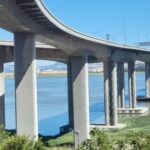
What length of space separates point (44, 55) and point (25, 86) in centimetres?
2207

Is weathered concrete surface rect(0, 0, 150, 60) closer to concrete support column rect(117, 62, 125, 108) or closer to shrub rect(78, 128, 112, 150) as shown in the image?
shrub rect(78, 128, 112, 150)

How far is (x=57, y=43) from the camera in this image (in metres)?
39.7

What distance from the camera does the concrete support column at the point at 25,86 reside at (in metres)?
31.6

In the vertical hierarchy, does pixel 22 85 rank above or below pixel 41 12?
below

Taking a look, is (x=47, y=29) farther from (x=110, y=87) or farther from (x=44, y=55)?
(x=110, y=87)

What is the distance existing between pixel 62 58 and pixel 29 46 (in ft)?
82.2

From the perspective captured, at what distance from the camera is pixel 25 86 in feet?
105

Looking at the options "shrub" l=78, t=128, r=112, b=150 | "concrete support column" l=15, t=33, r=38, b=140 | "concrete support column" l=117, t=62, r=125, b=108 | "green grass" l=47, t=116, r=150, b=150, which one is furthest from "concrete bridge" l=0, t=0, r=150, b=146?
"concrete support column" l=117, t=62, r=125, b=108

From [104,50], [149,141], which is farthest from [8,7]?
[104,50]

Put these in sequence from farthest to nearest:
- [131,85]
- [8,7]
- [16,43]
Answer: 1. [131,85]
2. [16,43]
3. [8,7]

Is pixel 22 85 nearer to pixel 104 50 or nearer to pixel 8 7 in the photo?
pixel 8 7

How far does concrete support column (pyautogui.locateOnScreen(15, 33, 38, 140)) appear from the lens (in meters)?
31.6

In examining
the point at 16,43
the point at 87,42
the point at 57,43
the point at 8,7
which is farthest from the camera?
the point at 87,42

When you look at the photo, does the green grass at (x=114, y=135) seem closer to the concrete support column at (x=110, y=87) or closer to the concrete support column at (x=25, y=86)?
the concrete support column at (x=110, y=87)
